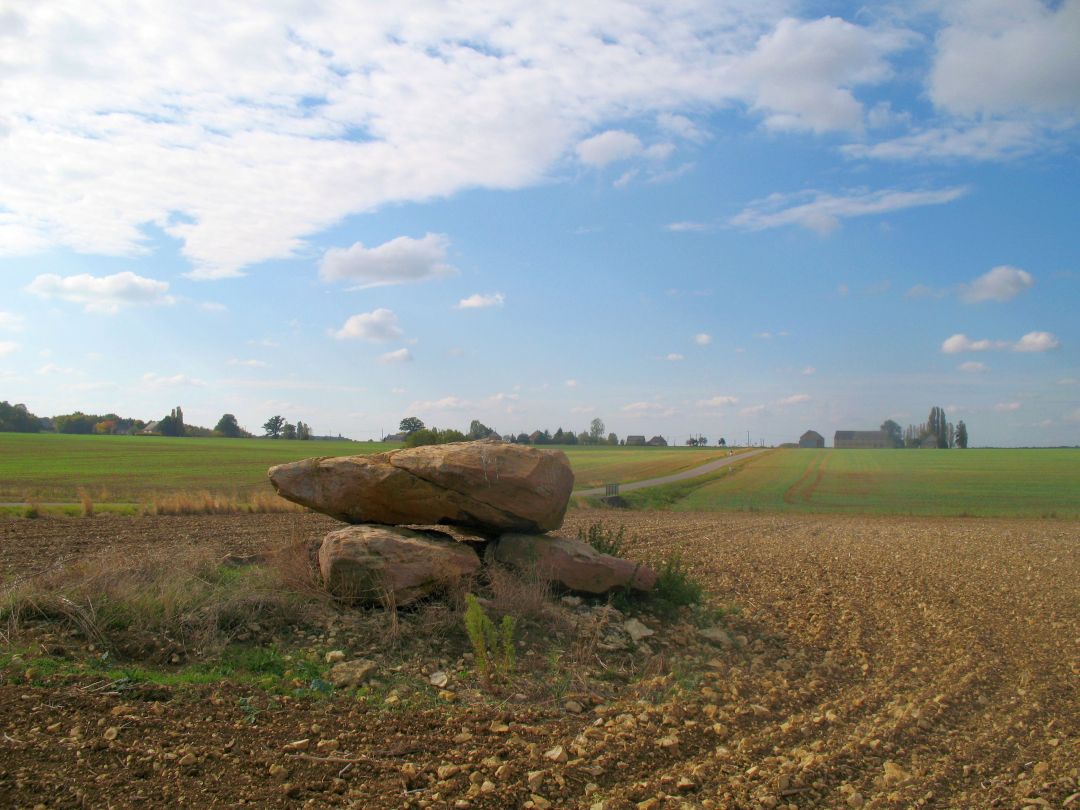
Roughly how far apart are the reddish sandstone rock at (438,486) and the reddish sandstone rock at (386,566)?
90cm

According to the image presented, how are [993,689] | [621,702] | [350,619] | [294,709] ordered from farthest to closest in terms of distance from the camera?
[350,619], [993,689], [621,702], [294,709]

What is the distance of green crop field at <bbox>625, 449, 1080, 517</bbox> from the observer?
118 feet

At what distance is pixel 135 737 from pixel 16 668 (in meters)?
1.97

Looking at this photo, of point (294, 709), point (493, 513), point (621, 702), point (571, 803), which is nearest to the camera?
point (571, 803)

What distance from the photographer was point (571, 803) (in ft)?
16.3

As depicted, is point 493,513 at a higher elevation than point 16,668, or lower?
higher

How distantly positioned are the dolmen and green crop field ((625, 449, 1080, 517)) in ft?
77.9

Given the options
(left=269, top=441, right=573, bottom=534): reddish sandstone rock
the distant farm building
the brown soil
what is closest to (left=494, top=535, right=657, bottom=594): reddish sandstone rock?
(left=269, top=441, right=573, bottom=534): reddish sandstone rock

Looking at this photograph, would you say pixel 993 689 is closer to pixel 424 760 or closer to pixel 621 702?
pixel 621 702

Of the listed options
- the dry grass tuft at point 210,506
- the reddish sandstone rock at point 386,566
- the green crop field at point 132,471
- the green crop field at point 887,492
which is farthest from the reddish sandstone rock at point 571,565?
the green crop field at point 887,492

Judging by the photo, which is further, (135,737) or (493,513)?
(493,513)

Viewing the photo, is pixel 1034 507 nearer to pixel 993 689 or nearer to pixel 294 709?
pixel 993 689

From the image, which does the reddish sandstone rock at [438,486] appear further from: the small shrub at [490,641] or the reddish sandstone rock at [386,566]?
the small shrub at [490,641]

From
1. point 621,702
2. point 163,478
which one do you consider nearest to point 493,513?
point 621,702
